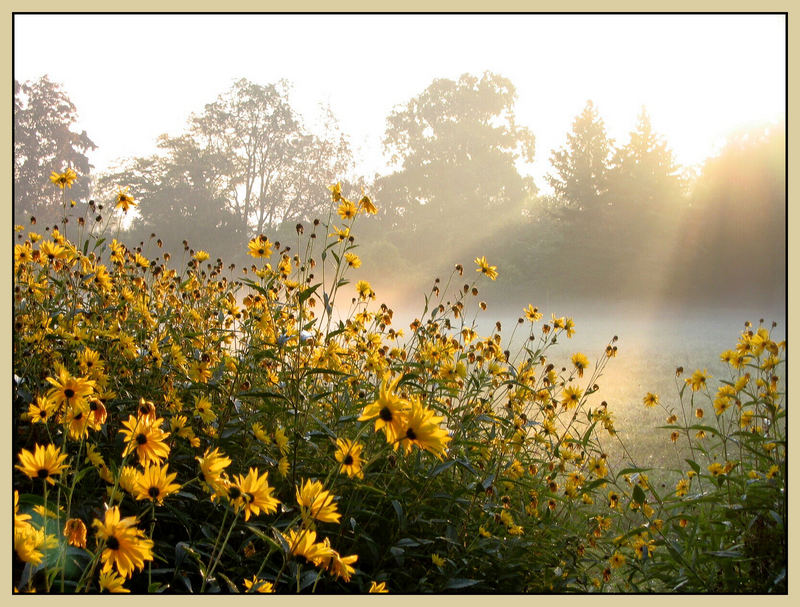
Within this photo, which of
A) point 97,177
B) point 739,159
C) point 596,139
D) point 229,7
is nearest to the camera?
point 229,7

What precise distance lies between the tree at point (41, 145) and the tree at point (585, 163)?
7.82m

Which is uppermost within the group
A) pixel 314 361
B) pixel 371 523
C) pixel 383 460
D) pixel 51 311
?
pixel 51 311

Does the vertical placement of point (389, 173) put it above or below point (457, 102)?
below

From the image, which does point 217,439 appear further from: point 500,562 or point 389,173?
point 389,173

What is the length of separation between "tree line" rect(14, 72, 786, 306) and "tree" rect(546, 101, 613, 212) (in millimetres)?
26

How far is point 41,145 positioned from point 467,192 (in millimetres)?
8565

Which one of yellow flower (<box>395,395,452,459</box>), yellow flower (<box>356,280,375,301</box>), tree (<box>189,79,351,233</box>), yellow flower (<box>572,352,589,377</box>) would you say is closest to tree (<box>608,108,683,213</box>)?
tree (<box>189,79,351,233</box>)

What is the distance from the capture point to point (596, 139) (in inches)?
448

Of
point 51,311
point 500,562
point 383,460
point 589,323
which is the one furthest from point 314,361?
point 589,323

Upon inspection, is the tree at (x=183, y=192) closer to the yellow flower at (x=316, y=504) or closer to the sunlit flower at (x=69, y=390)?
the sunlit flower at (x=69, y=390)

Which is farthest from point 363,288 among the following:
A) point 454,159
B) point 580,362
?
point 454,159

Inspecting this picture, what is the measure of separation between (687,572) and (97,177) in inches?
387

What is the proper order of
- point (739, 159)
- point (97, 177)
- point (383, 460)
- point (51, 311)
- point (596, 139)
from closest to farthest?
1. point (383, 460)
2. point (51, 311)
3. point (739, 159)
4. point (97, 177)
5. point (596, 139)

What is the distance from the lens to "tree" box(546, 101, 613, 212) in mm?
11097
